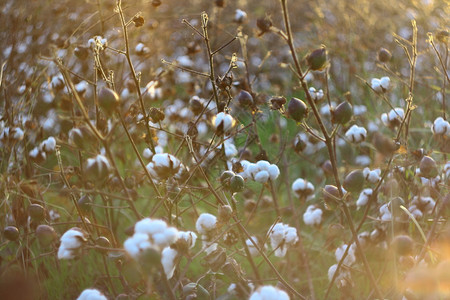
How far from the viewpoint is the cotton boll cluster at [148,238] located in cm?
66

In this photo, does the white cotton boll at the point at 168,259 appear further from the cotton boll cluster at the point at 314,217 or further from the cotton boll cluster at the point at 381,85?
the cotton boll cluster at the point at 381,85

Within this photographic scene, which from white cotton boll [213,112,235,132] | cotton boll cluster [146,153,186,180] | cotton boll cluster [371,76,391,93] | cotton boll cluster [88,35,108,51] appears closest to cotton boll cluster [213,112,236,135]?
white cotton boll [213,112,235,132]

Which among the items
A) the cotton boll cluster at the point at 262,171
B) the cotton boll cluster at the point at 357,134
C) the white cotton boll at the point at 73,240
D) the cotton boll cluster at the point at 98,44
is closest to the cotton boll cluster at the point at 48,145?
the cotton boll cluster at the point at 98,44

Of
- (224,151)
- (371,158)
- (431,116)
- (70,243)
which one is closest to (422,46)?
(431,116)

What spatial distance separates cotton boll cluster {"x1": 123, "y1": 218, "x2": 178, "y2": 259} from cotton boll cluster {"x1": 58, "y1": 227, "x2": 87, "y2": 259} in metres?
0.19

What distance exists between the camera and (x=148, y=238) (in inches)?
26.4

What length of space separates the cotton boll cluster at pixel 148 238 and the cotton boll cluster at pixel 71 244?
0.19 m

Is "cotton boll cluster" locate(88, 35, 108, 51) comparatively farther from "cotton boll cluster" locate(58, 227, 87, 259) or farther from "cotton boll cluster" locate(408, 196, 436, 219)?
"cotton boll cluster" locate(408, 196, 436, 219)

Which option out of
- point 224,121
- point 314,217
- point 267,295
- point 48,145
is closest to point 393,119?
point 314,217

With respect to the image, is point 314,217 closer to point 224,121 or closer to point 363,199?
point 363,199

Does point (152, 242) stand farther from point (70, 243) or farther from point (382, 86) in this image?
point (382, 86)

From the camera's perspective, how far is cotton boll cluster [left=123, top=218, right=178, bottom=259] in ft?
2.16

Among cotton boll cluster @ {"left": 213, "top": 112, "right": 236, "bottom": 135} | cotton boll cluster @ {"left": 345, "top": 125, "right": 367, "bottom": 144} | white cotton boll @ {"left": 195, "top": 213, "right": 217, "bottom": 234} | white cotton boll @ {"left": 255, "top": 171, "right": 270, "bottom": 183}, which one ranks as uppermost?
cotton boll cluster @ {"left": 345, "top": 125, "right": 367, "bottom": 144}

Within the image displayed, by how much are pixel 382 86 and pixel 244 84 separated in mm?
419
